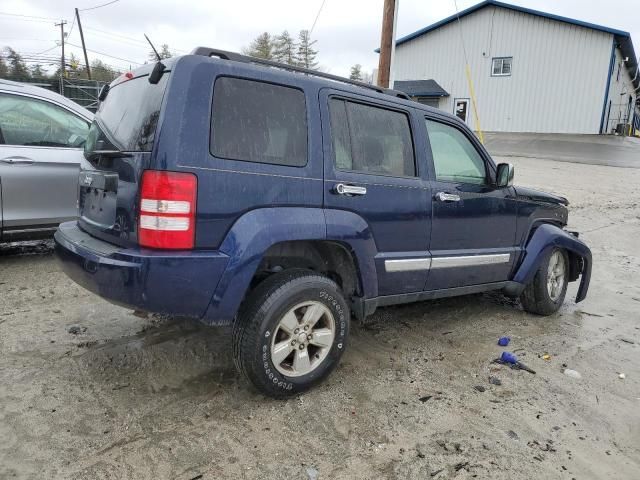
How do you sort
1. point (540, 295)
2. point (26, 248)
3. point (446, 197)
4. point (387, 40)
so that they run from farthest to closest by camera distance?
point (387, 40), point (26, 248), point (540, 295), point (446, 197)

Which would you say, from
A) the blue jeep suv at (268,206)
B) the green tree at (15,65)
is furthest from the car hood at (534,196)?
the green tree at (15,65)

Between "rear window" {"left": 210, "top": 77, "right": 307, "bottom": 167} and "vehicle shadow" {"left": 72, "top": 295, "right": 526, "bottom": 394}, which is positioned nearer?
"rear window" {"left": 210, "top": 77, "right": 307, "bottom": 167}

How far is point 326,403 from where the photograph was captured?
3104mm

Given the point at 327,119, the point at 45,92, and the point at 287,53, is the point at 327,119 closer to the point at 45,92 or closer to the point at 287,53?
the point at 45,92

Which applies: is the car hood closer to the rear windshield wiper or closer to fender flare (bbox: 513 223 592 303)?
fender flare (bbox: 513 223 592 303)

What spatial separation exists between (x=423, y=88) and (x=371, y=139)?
31.4 metres

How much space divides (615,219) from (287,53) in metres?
59.3

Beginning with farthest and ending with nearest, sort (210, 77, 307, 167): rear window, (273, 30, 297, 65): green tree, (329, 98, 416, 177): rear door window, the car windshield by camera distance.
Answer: (273, 30, 297, 65): green tree → the car windshield → (329, 98, 416, 177): rear door window → (210, 77, 307, 167): rear window

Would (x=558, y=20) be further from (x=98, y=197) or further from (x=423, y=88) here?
(x=98, y=197)

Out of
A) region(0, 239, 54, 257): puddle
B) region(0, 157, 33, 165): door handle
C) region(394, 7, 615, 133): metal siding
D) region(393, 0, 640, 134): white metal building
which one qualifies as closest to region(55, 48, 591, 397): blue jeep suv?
region(0, 157, 33, 165): door handle

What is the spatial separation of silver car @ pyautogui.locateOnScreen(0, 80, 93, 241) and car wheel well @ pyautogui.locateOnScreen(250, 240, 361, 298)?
10.6ft

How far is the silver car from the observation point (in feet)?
16.6

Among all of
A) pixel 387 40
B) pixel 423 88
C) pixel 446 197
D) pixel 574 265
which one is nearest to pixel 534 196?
pixel 574 265

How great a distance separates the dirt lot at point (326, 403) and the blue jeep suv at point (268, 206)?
0.38 metres
